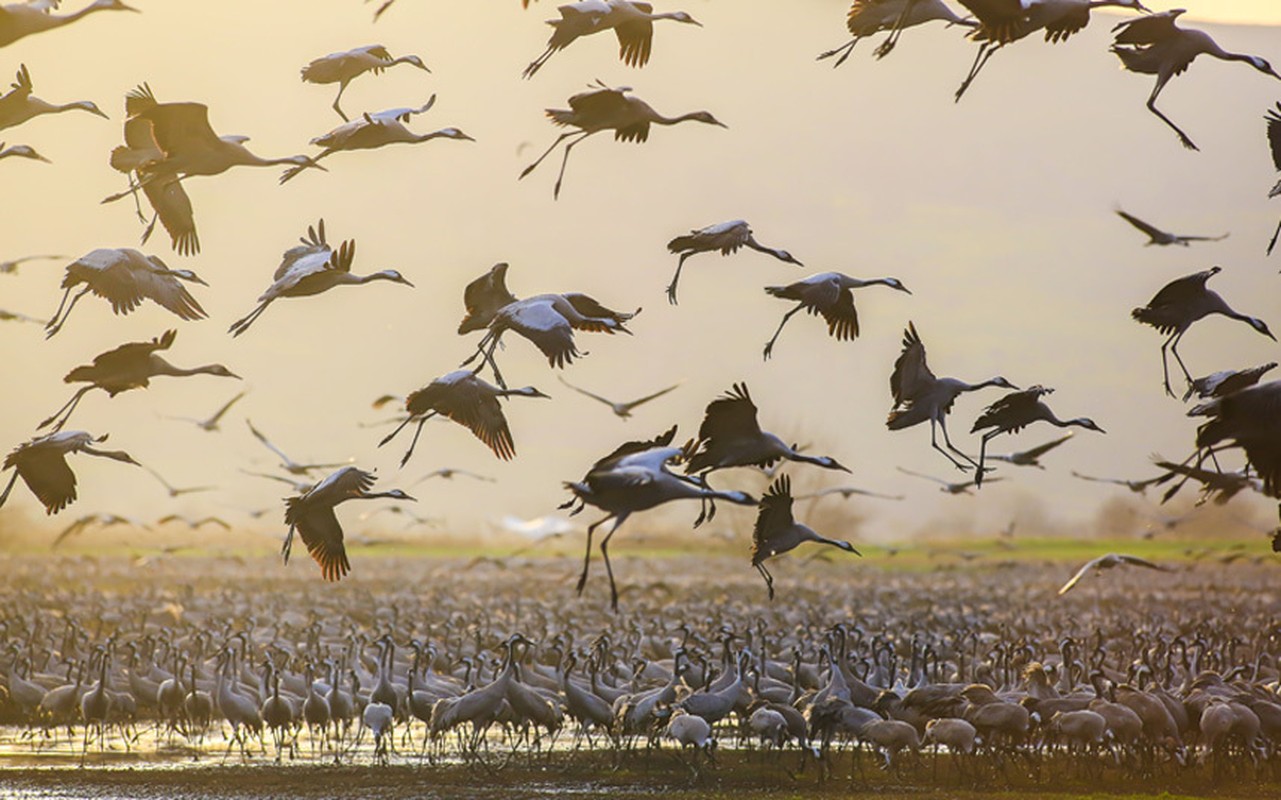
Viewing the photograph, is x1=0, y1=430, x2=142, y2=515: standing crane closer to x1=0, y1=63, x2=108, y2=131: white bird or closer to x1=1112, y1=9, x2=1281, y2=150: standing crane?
x1=0, y1=63, x2=108, y2=131: white bird

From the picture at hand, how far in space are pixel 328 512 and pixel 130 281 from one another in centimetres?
314

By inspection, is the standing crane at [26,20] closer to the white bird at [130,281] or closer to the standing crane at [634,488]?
the white bird at [130,281]

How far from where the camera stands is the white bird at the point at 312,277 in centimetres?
1340

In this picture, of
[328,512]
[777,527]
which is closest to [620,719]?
[777,527]

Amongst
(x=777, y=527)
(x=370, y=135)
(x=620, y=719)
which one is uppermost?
(x=370, y=135)

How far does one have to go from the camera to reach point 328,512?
44.4ft

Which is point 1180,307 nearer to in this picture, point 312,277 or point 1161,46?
point 1161,46

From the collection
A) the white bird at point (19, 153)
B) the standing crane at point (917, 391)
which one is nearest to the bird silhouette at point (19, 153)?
the white bird at point (19, 153)

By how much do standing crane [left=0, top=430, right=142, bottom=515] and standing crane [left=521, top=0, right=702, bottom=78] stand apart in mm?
4943

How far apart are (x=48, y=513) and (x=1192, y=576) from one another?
5156cm

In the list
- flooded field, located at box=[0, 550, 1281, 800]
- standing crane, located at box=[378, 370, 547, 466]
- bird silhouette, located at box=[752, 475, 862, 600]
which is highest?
standing crane, located at box=[378, 370, 547, 466]

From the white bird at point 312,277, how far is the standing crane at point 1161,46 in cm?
658

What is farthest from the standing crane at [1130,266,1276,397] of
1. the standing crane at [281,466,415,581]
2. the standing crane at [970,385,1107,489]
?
the standing crane at [281,466,415,581]

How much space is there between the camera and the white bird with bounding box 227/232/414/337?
13.4 metres
